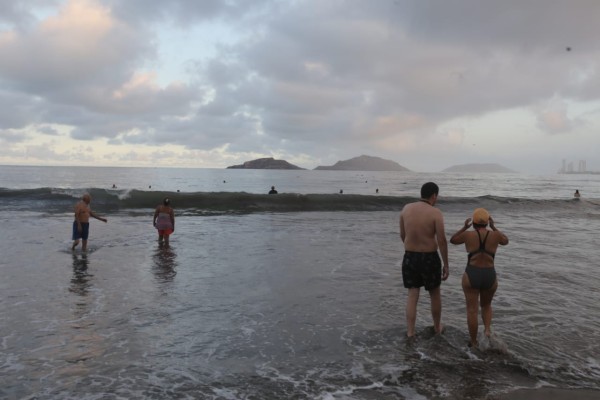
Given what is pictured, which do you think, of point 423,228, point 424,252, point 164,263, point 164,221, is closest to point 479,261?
point 424,252

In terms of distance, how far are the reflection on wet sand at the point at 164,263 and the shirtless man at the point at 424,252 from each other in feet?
18.7

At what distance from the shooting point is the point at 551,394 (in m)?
4.56

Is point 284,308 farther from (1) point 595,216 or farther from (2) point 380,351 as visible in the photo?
(1) point 595,216

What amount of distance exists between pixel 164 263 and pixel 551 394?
30.9ft

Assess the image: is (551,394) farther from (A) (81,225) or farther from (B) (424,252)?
(A) (81,225)

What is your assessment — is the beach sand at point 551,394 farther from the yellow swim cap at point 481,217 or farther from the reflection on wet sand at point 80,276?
the reflection on wet sand at point 80,276

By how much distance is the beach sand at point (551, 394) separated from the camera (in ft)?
14.7

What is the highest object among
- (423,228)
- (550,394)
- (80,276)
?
(423,228)

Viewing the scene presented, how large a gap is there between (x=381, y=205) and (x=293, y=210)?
7.71 meters

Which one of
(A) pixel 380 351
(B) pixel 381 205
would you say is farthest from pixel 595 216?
(A) pixel 380 351

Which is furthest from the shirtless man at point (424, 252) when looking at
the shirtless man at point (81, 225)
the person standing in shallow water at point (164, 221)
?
the shirtless man at point (81, 225)

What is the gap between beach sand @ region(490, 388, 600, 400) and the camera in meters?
4.47

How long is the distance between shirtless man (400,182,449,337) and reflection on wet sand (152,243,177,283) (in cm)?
571

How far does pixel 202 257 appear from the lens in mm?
12352
